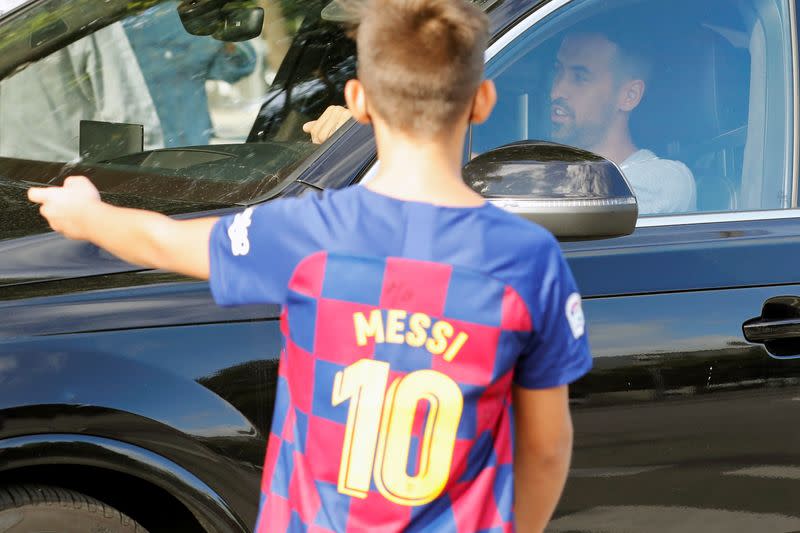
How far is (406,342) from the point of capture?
1468 millimetres

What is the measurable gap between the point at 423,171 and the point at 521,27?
1271 mm

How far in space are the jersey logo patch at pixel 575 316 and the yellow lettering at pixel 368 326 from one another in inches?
10.0

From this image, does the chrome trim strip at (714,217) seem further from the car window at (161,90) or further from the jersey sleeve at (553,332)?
the jersey sleeve at (553,332)

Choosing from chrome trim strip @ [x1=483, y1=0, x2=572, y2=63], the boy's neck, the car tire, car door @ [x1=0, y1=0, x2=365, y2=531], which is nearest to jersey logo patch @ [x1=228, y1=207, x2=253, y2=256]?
the boy's neck

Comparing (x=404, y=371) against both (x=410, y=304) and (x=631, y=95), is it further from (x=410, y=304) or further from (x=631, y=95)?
(x=631, y=95)

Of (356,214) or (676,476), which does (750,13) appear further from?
(356,214)

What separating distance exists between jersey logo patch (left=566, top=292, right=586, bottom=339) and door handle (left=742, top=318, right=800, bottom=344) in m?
1.15

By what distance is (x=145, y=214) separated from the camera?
1.66 meters

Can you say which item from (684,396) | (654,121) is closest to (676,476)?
(684,396)

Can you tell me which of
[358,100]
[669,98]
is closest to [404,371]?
[358,100]

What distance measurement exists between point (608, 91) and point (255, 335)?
3.76 ft

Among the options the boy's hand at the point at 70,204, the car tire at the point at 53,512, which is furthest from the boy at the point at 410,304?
the car tire at the point at 53,512

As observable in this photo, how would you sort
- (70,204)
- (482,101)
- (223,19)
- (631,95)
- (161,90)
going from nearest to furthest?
(482,101) < (70,204) < (631,95) < (161,90) < (223,19)

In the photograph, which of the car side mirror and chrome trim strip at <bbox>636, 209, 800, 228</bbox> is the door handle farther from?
the car side mirror
